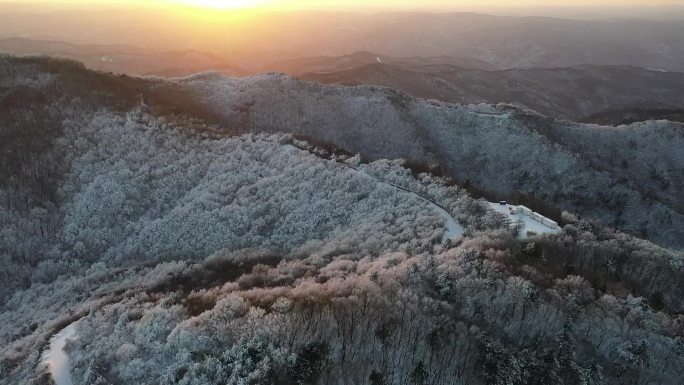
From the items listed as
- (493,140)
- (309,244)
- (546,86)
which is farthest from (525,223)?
(546,86)

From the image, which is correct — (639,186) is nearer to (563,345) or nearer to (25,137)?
(563,345)

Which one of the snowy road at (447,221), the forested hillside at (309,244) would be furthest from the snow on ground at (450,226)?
the forested hillside at (309,244)

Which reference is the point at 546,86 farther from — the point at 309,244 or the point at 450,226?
the point at 309,244

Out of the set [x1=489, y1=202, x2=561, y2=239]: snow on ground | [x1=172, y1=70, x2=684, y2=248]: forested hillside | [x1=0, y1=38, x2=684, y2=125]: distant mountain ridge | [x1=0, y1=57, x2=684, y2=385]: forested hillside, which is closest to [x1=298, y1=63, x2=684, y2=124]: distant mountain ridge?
[x1=0, y1=38, x2=684, y2=125]: distant mountain ridge

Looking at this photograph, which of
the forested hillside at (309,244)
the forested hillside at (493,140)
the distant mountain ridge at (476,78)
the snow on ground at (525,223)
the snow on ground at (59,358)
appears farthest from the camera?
the distant mountain ridge at (476,78)

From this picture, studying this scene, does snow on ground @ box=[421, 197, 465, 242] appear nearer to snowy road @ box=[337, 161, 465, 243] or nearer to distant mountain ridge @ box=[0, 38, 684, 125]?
snowy road @ box=[337, 161, 465, 243]

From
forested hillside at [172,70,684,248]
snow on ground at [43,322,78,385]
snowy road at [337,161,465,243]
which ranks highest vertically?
snowy road at [337,161,465,243]

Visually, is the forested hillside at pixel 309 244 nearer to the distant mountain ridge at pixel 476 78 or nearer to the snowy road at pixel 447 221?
the snowy road at pixel 447 221
